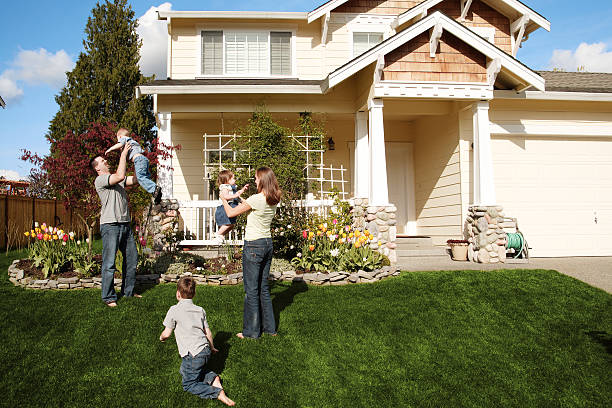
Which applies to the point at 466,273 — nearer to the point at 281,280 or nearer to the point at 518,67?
the point at 281,280

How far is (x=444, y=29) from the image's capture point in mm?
8312

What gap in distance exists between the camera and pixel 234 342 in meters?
4.38

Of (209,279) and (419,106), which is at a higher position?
(419,106)

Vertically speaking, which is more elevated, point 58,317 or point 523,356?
point 58,317

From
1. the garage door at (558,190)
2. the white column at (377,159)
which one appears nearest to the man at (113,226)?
the white column at (377,159)

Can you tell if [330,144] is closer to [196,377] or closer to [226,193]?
[226,193]

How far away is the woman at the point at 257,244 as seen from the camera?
4.30 metres

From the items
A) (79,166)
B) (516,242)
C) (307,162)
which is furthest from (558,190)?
(79,166)

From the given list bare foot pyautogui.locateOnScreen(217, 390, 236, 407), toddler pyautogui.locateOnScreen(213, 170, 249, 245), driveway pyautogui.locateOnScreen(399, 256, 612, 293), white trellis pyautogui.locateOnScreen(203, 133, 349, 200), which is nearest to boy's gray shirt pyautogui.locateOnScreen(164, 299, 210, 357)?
bare foot pyautogui.locateOnScreen(217, 390, 236, 407)

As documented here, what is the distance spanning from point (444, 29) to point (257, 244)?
6.48 meters

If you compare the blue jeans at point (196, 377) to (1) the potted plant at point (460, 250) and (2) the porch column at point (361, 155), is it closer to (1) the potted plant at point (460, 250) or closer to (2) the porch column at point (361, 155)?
(2) the porch column at point (361, 155)

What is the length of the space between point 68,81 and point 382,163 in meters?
15.2

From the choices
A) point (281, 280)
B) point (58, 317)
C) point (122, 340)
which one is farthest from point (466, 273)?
point (58, 317)

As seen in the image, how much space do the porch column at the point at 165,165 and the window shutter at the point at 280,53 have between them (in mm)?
3363
